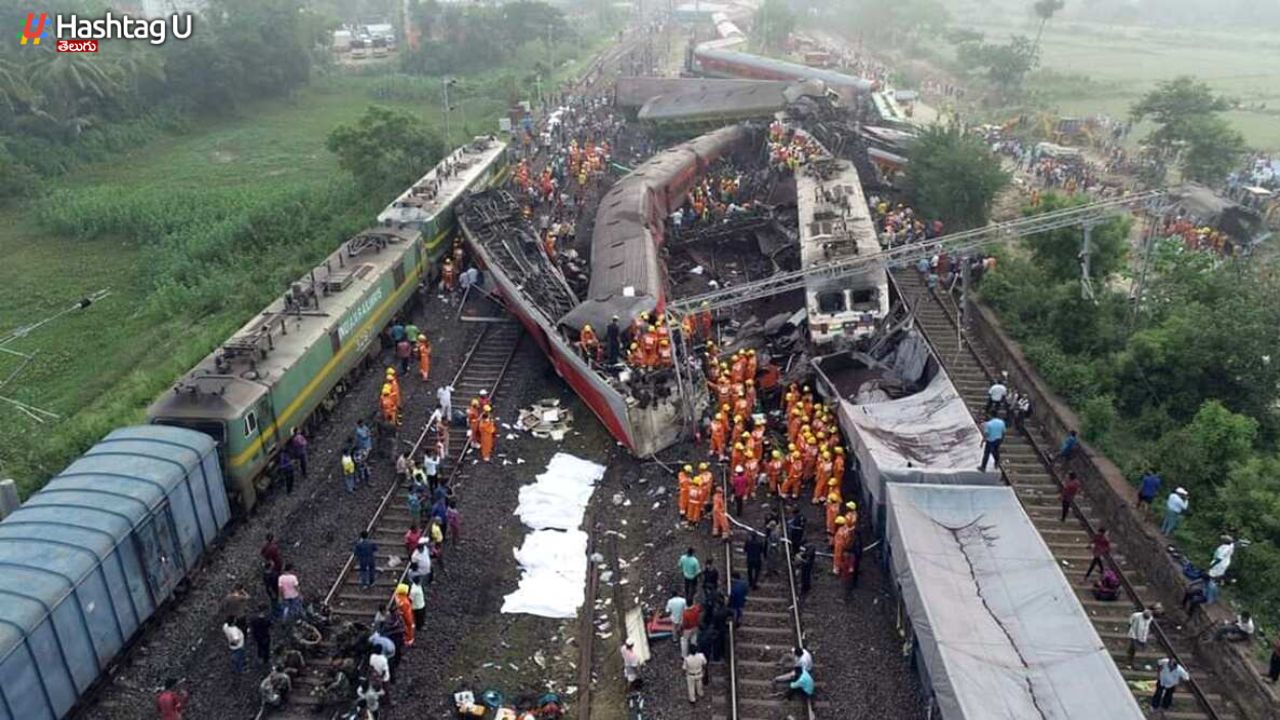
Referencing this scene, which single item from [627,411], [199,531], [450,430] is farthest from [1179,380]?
[199,531]

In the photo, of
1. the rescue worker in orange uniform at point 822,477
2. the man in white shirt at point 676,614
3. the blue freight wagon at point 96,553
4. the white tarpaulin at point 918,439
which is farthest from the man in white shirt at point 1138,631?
the blue freight wagon at point 96,553

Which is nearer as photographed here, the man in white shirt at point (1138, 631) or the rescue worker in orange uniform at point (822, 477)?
the man in white shirt at point (1138, 631)

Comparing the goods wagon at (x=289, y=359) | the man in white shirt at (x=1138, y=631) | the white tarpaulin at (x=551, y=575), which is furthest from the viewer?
the goods wagon at (x=289, y=359)

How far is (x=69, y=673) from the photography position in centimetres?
1070

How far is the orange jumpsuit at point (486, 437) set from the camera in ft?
55.0

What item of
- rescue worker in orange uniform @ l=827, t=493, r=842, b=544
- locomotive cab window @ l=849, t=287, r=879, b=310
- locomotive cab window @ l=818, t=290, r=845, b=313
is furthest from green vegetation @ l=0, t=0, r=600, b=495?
locomotive cab window @ l=849, t=287, r=879, b=310

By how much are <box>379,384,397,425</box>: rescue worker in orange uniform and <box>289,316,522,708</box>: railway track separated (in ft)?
2.11

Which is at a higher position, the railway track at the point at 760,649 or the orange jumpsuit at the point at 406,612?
the orange jumpsuit at the point at 406,612

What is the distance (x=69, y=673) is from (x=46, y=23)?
4910 centimetres

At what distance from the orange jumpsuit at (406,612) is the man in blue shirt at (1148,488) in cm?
1119

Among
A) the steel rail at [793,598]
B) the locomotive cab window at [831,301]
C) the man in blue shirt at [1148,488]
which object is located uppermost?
the locomotive cab window at [831,301]

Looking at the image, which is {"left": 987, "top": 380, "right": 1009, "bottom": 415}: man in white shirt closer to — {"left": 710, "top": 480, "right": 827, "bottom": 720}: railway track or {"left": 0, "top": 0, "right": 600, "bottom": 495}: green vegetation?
{"left": 710, "top": 480, "right": 827, "bottom": 720}: railway track

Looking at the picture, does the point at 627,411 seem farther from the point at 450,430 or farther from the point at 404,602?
the point at 404,602

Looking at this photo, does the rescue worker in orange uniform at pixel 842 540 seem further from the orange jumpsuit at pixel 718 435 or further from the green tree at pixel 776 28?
the green tree at pixel 776 28
